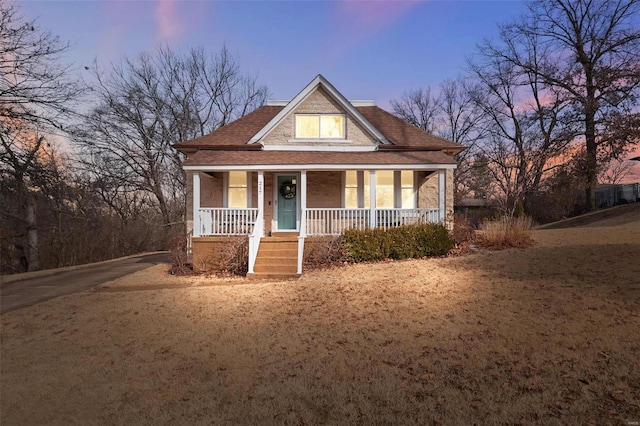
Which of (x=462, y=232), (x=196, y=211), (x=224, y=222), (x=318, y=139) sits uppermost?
(x=318, y=139)

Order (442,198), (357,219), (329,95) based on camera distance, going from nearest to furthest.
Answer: (442,198) < (357,219) < (329,95)

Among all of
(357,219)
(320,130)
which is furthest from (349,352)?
(320,130)

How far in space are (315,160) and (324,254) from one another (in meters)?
3.78

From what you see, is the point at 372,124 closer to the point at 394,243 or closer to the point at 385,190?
the point at 385,190

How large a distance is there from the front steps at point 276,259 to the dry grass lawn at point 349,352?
4.85 feet

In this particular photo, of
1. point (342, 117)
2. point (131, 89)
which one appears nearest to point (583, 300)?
point (342, 117)

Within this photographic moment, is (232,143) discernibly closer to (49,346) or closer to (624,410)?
(49,346)

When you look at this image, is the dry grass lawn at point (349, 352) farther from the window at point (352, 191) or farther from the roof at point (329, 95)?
the roof at point (329, 95)

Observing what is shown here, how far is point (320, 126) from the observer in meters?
15.2

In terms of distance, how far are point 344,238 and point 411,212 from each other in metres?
3.92

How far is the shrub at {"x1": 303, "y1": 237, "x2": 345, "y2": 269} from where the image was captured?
460 inches

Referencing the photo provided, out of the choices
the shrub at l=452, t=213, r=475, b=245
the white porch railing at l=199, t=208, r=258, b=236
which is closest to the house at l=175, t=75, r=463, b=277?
the white porch railing at l=199, t=208, r=258, b=236

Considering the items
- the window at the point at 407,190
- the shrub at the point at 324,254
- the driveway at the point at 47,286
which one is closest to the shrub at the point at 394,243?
the shrub at the point at 324,254

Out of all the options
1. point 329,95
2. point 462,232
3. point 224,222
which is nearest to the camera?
point 224,222
